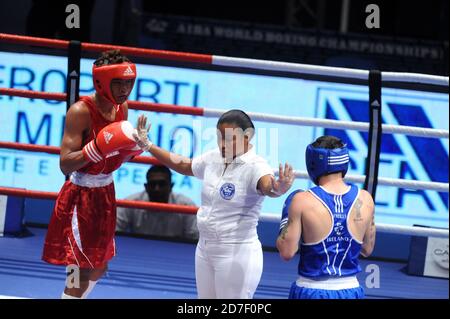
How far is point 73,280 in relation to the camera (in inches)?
163

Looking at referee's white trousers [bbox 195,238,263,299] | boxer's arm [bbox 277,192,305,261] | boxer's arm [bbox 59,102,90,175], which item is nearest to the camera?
boxer's arm [bbox 277,192,305,261]

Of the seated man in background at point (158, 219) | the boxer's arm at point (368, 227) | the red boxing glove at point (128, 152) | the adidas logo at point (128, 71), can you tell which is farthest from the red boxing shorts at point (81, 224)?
the seated man in background at point (158, 219)

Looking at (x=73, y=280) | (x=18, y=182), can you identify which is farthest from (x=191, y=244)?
(x=73, y=280)

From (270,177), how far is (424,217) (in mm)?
2729

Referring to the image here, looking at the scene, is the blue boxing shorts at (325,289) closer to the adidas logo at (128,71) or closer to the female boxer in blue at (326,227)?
the female boxer in blue at (326,227)

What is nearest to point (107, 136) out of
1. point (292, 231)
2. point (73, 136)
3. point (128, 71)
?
point (73, 136)

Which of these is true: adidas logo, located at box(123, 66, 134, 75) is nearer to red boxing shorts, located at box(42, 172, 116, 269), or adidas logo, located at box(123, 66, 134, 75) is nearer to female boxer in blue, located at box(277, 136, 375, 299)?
red boxing shorts, located at box(42, 172, 116, 269)

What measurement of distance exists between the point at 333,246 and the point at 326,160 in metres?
0.34

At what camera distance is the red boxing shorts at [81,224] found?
408 cm

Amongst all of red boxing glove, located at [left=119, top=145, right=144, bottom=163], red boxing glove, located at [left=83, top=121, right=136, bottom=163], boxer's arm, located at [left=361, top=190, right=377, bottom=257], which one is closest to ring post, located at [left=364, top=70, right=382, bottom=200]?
boxer's arm, located at [left=361, top=190, right=377, bottom=257]

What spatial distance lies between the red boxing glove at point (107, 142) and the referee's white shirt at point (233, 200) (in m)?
0.39

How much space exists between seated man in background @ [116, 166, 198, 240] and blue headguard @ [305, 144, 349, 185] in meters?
2.55

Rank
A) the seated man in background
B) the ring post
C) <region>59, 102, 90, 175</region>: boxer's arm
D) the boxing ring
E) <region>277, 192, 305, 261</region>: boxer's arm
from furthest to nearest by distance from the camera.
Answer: the seated man in background, the ring post, the boxing ring, <region>59, 102, 90, 175</region>: boxer's arm, <region>277, 192, 305, 261</region>: boxer's arm

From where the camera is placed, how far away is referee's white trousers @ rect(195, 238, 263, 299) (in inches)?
148
